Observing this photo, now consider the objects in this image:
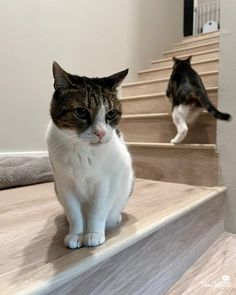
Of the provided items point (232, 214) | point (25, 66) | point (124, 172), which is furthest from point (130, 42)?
point (124, 172)

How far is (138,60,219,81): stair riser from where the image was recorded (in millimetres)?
2230

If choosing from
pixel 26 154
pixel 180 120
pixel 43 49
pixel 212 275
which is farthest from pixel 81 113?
pixel 43 49

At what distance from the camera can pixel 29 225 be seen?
2.80 feet

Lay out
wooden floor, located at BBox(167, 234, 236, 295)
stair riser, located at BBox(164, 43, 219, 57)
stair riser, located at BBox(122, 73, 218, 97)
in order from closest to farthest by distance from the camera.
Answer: wooden floor, located at BBox(167, 234, 236, 295), stair riser, located at BBox(122, 73, 218, 97), stair riser, located at BBox(164, 43, 219, 57)

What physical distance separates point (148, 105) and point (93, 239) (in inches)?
60.5

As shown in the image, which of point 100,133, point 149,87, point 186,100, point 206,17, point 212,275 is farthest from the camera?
point 206,17

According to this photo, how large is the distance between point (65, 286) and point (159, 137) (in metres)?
1.35

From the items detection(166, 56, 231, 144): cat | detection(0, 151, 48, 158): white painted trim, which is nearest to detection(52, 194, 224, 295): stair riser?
detection(166, 56, 231, 144): cat

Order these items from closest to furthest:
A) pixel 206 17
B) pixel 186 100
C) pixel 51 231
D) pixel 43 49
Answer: pixel 51 231, pixel 186 100, pixel 43 49, pixel 206 17

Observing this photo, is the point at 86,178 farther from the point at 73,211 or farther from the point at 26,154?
the point at 26,154

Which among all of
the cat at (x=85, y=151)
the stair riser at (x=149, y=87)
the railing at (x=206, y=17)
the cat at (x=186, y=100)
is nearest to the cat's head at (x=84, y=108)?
the cat at (x=85, y=151)

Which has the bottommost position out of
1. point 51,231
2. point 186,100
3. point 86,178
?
point 51,231

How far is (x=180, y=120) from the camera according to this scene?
1629 mm

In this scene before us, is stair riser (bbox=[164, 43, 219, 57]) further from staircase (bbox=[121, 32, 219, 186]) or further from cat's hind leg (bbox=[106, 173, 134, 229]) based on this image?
cat's hind leg (bbox=[106, 173, 134, 229])
